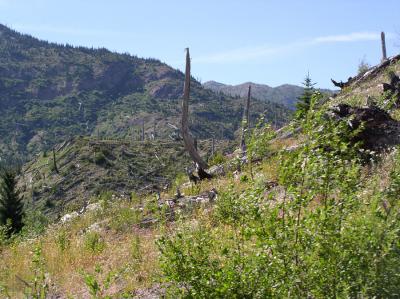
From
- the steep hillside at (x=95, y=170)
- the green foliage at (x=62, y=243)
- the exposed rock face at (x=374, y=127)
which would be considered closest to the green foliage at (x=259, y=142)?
the exposed rock face at (x=374, y=127)

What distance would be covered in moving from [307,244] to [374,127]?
7188 millimetres

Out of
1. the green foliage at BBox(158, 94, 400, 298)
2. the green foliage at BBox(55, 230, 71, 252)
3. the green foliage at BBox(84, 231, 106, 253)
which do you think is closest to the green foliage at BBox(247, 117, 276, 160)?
the green foliage at BBox(158, 94, 400, 298)

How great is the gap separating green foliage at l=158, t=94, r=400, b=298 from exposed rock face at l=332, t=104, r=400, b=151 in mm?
6103

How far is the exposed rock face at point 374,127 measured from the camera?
10766 millimetres

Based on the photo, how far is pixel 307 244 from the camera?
4.43 metres

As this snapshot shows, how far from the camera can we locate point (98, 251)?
966 cm

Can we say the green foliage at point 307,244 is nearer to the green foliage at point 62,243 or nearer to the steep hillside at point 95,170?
the green foliage at point 62,243

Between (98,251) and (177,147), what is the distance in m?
115

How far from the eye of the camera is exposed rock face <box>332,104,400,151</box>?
10766 millimetres

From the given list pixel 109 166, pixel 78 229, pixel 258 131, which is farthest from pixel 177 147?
pixel 258 131

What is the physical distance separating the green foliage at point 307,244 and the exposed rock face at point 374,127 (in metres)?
6.10

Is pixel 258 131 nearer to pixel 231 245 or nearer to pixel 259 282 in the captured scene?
pixel 231 245

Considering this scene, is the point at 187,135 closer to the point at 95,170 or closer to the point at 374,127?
the point at 374,127

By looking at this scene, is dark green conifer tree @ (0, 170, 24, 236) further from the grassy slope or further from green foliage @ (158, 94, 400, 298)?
green foliage @ (158, 94, 400, 298)
